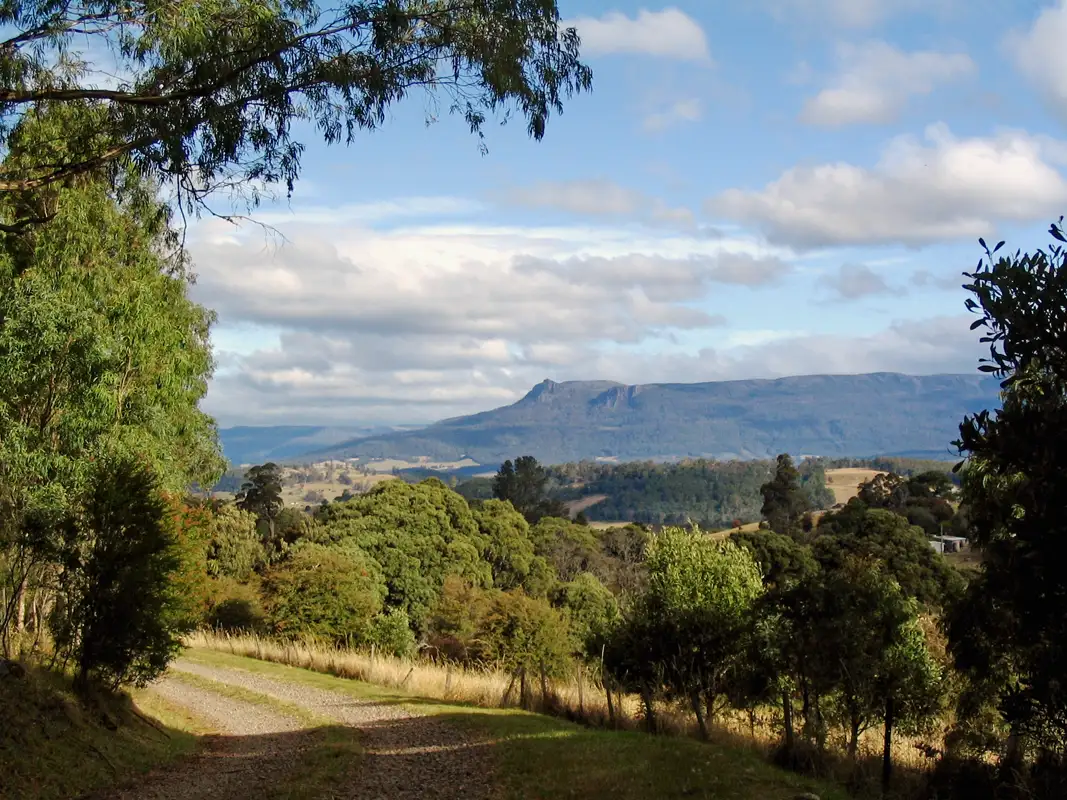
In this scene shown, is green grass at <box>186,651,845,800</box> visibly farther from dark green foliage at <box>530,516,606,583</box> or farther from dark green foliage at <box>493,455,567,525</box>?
dark green foliage at <box>493,455,567,525</box>

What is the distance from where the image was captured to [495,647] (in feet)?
84.5

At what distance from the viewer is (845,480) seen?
175 meters

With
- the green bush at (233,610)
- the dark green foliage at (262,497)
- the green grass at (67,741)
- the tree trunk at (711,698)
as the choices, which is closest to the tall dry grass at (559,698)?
Result: the tree trunk at (711,698)

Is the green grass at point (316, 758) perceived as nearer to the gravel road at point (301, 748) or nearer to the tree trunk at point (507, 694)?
the gravel road at point (301, 748)

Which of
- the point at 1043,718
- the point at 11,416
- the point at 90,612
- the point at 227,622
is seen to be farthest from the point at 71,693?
the point at 227,622

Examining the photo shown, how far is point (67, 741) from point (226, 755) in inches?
103

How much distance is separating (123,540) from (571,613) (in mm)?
32249

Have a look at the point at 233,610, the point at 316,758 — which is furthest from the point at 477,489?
the point at 316,758

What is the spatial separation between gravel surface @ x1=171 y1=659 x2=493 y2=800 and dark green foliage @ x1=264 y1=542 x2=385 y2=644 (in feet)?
29.6

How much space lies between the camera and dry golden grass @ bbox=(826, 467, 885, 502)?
156625 millimetres

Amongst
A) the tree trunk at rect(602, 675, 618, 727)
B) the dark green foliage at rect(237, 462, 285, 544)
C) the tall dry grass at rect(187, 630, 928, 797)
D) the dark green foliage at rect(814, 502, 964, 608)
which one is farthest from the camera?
the dark green foliage at rect(237, 462, 285, 544)

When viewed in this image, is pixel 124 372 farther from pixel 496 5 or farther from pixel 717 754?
pixel 717 754

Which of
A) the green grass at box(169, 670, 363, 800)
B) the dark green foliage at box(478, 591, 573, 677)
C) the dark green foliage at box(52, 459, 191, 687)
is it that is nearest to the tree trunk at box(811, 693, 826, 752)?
the green grass at box(169, 670, 363, 800)

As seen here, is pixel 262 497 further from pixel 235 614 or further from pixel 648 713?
pixel 648 713
